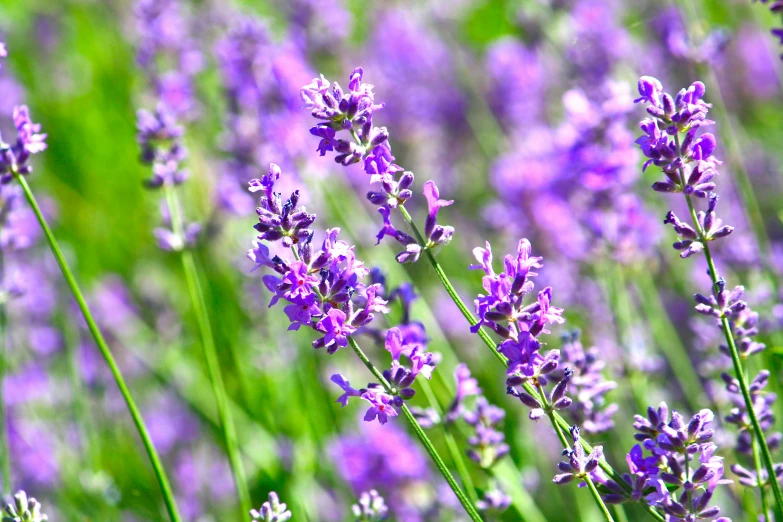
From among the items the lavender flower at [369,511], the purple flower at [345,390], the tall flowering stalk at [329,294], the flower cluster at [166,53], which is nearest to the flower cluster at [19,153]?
the tall flowering stalk at [329,294]

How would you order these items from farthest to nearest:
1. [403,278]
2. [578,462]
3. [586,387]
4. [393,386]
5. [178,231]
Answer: [403,278] < [178,231] < [586,387] < [393,386] < [578,462]

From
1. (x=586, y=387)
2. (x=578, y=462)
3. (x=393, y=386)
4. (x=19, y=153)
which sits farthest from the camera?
(x=586, y=387)

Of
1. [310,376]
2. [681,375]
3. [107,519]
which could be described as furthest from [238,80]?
[681,375]

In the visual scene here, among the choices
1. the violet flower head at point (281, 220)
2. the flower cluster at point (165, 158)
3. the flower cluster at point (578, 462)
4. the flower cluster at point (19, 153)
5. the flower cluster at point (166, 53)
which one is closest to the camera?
the flower cluster at point (578, 462)

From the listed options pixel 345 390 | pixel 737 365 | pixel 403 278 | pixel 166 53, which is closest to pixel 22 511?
pixel 345 390

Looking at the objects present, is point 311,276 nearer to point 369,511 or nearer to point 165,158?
point 369,511

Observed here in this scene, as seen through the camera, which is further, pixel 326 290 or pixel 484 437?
pixel 484 437

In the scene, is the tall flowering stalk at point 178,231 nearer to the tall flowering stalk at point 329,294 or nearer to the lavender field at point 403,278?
the lavender field at point 403,278
